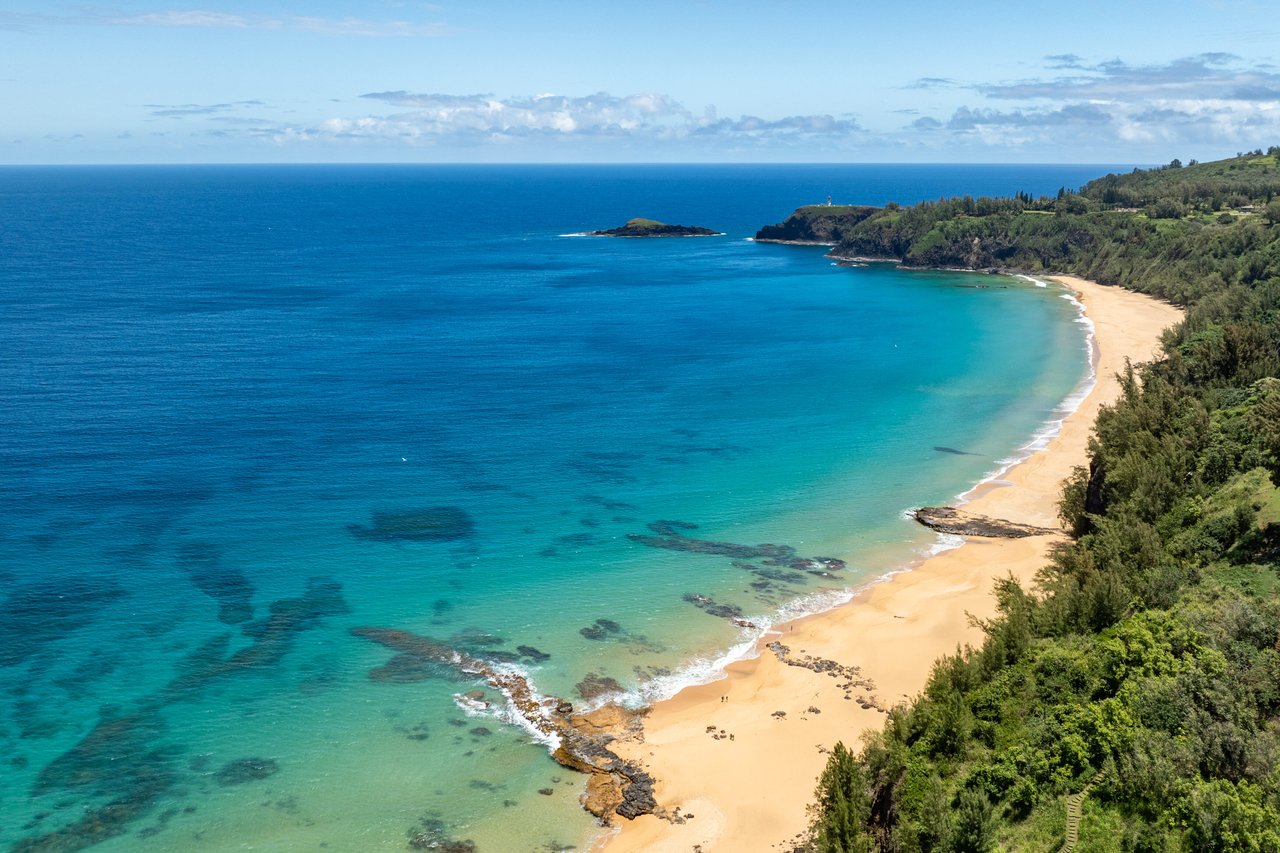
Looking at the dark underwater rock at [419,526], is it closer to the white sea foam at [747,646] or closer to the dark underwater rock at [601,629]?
the dark underwater rock at [601,629]

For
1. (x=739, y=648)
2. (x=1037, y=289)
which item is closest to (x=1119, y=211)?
(x=1037, y=289)

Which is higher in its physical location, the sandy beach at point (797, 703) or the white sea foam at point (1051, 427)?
the white sea foam at point (1051, 427)

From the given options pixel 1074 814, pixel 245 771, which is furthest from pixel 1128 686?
pixel 245 771

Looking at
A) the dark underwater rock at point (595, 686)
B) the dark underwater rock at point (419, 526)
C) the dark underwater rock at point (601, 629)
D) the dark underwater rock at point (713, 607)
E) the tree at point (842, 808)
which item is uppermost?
the tree at point (842, 808)

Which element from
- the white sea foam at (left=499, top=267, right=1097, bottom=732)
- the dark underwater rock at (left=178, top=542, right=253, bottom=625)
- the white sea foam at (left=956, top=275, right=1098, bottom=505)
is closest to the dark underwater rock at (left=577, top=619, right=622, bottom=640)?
the white sea foam at (left=499, top=267, right=1097, bottom=732)

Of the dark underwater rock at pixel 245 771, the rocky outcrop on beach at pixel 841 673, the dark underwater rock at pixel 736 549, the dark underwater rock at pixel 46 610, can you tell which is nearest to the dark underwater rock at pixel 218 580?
the dark underwater rock at pixel 46 610

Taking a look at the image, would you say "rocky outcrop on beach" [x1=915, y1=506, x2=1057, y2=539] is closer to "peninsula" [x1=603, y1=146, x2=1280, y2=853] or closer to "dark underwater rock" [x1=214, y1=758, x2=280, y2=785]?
"peninsula" [x1=603, y1=146, x2=1280, y2=853]
